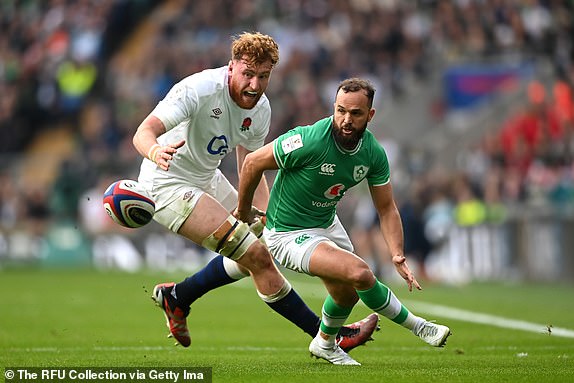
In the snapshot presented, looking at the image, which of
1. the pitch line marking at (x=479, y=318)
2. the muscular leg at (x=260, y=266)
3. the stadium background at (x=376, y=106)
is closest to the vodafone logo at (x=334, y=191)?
the muscular leg at (x=260, y=266)

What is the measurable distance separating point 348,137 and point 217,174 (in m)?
1.72

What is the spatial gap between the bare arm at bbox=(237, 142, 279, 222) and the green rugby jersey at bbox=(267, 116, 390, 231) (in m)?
0.07

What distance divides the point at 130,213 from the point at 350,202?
51.9 feet

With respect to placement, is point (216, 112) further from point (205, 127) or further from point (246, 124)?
point (246, 124)

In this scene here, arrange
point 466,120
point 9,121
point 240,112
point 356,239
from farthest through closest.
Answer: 1. point 9,121
2. point 466,120
3. point 356,239
4. point 240,112

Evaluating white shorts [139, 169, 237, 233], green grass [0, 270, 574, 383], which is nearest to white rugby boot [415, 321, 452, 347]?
green grass [0, 270, 574, 383]

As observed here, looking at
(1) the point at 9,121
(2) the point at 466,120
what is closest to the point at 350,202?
(2) the point at 466,120

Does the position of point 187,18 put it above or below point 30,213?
above

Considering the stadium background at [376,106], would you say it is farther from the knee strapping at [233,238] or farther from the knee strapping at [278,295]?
the knee strapping at [233,238]

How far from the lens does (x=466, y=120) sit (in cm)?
2572

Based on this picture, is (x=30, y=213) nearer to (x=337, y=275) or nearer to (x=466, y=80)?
(x=466, y=80)

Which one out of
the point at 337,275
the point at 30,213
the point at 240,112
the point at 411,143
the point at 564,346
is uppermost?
the point at 240,112

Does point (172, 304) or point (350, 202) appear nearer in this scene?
point (172, 304)

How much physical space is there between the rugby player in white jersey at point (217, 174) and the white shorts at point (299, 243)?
6.4 inches
